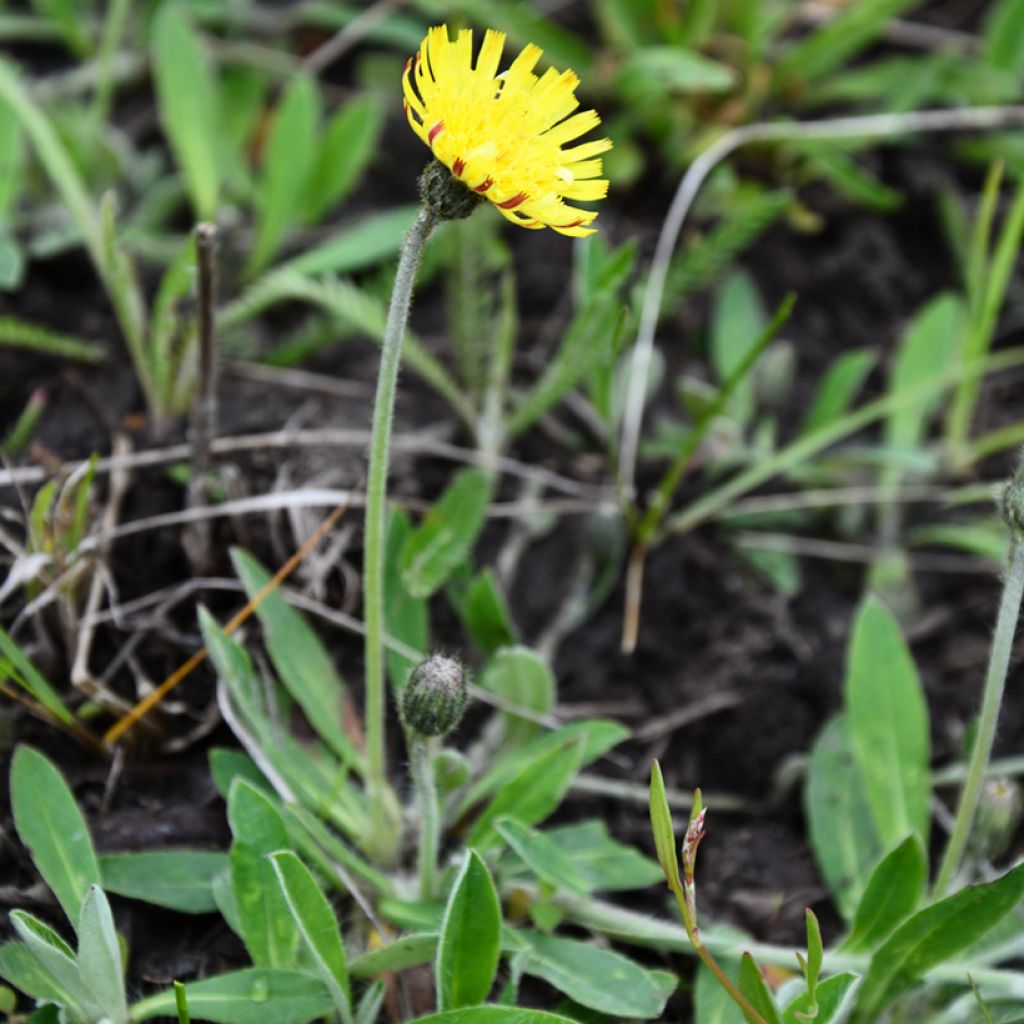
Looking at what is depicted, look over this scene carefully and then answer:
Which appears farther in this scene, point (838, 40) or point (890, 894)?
point (838, 40)

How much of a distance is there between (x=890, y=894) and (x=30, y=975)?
4.74ft

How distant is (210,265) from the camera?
2.32m

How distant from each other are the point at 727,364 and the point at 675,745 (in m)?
1.12

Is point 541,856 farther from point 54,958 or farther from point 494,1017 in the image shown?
point 54,958

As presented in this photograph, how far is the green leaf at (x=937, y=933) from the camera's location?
194cm

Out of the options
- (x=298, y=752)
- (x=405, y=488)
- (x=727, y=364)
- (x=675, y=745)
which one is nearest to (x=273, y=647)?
(x=298, y=752)

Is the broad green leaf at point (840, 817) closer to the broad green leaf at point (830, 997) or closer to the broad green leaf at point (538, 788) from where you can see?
the broad green leaf at point (830, 997)

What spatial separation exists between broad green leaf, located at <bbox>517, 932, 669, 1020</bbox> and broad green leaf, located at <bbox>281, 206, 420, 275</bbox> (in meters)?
Answer: 1.78

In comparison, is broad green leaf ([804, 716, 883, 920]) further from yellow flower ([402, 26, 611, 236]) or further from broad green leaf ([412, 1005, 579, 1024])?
yellow flower ([402, 26, 611, 236])

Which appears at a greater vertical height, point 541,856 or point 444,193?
point 444,193

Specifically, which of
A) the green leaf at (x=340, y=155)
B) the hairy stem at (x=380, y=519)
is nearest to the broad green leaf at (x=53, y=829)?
the hairy stem at (x=380, y=519)

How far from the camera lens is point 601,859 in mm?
2295

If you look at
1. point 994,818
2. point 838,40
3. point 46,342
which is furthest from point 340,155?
point 994,818

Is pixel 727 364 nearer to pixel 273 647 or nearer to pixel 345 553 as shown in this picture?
pixel 345 553
